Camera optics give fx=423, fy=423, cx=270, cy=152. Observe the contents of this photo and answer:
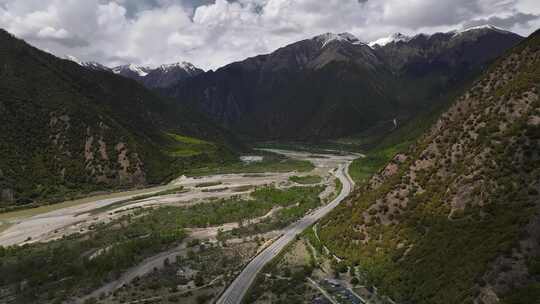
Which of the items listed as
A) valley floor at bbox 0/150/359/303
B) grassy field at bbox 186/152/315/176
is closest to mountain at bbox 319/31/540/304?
valley floor at bbox 0/150/359/303

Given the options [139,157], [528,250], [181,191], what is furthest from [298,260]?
[139,157]

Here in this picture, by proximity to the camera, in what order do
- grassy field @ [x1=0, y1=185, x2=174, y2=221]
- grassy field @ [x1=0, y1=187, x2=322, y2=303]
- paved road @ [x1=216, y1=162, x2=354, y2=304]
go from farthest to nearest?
1. grassy field @ [x1=0, y1=185, x2=174, y2=221]
2. grassy field @ [x1=0, y1=187, x2=322, y2=303]
3. paved road @ [x1=216, y1=162, x2=354, y2=304]

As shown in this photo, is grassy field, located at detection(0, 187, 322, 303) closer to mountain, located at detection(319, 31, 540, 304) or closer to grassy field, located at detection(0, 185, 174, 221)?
grassy field, located at detection(0, 185, 174, 221)

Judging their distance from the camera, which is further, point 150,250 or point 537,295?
point 150,250

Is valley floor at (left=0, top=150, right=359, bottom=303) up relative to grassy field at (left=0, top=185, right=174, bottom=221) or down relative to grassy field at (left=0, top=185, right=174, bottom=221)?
down

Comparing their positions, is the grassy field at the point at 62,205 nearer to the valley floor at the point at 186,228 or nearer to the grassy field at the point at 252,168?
the valley floor at the point at 186,228

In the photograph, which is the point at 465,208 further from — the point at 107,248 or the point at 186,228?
the point at 107,248

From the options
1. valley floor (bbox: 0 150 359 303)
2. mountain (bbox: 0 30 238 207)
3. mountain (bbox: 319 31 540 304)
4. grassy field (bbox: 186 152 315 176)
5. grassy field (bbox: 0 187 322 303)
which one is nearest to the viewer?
mountain (bbox: 319 31 540 304)

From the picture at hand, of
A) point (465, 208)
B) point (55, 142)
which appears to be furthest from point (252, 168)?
point (465, 208)

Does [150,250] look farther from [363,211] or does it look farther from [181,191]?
[181,191]
